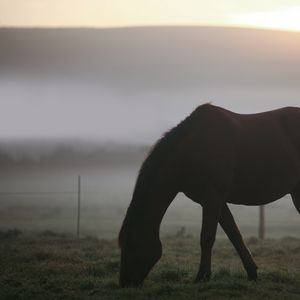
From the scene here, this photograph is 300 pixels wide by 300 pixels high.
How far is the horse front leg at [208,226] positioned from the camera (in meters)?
8.08

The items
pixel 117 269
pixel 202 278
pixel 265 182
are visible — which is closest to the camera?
pixel 202 278

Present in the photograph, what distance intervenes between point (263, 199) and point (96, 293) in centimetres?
263

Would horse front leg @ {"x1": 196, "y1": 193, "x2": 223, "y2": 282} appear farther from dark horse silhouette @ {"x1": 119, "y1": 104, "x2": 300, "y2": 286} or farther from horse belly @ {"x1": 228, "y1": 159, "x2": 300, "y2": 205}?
horse belly @ {"x1": 228, "y1": 159, "x2": 300, "y2": 205}

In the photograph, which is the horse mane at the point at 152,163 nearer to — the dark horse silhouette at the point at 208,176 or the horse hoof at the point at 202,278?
the dark horse silhouette at the point at 208,176

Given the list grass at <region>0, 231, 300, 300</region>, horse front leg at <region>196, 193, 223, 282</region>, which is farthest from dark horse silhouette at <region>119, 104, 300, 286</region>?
grass at <region>0, 231, 300, 300</region>

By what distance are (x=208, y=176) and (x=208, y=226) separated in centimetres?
62

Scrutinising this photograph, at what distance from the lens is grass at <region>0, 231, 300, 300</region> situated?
24.6 ft

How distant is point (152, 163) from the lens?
8.15m

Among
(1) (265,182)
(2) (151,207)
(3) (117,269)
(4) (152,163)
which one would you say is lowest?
(3) (117,269)

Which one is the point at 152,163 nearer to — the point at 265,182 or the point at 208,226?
Result: the point at 208,226

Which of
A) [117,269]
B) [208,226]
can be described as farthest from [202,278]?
[117,269]

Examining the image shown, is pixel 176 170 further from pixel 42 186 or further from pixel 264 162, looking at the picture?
pixel 42 186

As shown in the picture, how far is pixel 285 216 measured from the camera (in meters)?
34.7

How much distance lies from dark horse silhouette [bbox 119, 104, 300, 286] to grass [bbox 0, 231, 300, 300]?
0.43m
